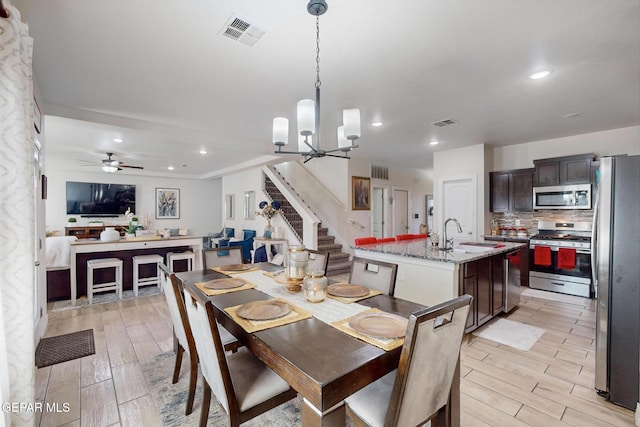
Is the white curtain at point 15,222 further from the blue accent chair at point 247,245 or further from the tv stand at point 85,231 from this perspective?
the tv stand at point 85,231

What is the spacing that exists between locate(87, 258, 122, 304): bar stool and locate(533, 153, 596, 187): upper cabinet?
7.07m

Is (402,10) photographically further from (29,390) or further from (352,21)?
(29,390)

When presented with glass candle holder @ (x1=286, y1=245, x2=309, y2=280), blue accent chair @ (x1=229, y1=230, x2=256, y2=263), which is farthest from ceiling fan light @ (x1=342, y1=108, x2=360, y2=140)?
blue accent chair @ (x1=229, y1=230, x2=256, y2=263)

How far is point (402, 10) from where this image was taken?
1.85 meters

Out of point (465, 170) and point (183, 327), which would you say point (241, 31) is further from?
point (465, 170)

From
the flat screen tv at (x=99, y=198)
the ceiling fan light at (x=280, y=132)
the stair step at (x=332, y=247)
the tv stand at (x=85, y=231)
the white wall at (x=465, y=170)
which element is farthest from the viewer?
the flat screen tv at (x=99, y=198)

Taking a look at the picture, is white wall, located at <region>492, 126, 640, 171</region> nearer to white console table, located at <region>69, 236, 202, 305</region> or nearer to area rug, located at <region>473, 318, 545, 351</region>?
area rug, located at <region>473, 318, 545, 351</region>

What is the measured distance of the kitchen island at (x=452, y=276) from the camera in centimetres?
294

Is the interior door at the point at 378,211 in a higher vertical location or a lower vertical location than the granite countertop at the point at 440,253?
higher

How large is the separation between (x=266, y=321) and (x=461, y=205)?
18.0ft

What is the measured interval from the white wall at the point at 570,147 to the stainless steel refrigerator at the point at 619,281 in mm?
3670

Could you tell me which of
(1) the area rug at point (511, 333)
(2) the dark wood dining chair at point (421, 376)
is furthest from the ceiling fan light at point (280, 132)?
(1) the area rug at point (511, 333)

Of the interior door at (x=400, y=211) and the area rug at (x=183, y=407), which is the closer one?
the area rug at (x=183, y=407)

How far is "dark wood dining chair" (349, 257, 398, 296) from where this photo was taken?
7.01ft
